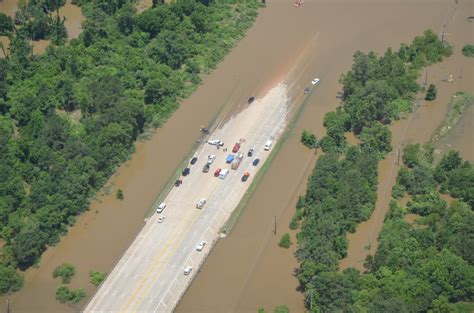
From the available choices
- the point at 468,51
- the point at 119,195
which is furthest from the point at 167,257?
the point at 468,51

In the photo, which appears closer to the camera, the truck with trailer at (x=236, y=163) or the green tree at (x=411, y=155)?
the truck with trailer at (x=236, y=163)

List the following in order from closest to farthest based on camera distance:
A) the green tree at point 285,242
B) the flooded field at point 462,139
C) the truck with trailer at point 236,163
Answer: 1. the green tree at point 285,242
2. the truck with trailer at point 236,163
3. the flooded field at point 462,139

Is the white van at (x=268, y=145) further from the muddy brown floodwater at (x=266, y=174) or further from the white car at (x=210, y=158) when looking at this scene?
the white car at (x=210, y=158)

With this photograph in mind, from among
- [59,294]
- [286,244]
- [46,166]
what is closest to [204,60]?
[46,166]

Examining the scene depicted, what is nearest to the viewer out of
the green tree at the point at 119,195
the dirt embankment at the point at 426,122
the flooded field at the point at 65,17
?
the dirt embankment at the point at 426,122

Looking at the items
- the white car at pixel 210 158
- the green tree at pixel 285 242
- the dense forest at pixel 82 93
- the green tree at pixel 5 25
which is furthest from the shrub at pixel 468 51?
the green tree at pixel 5 25

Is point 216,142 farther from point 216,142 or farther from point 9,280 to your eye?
point 9,280

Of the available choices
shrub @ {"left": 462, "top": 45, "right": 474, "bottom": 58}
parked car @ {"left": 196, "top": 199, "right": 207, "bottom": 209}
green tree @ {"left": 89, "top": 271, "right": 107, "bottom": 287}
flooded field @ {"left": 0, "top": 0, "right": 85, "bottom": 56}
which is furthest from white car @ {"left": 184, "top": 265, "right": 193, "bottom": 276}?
shrub @ {"left": 462, "top": 45, "right": 474, "bottom": 58}

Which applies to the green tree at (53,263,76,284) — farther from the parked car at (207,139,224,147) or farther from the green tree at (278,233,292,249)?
the parked car at (207,139,224,147)
